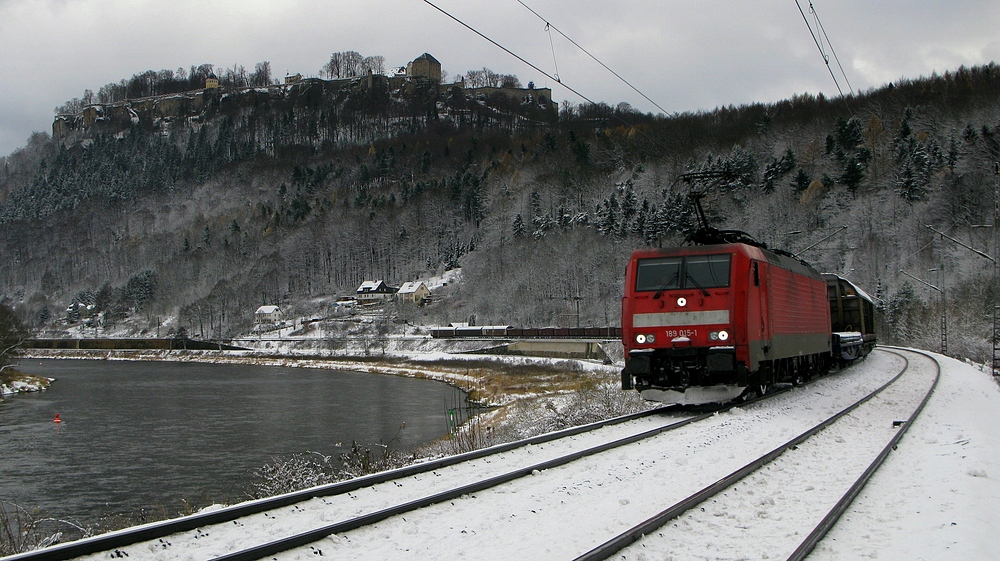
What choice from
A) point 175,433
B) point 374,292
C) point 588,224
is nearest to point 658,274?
point 175,433

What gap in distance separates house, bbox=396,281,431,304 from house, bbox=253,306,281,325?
2261 centimetres

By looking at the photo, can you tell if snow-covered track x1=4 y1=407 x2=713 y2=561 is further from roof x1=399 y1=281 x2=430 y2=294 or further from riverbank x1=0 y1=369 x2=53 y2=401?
roof x1=399 y1=281 x2=430 y2=294

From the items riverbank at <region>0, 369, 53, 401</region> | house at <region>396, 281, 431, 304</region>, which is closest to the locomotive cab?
riverbank at <region>0, 369, 53, 401</region>

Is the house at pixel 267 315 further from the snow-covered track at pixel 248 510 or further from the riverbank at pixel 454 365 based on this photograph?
the snow-covered track at pixel 248 510

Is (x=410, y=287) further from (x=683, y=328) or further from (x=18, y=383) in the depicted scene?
(x=683, y=328)

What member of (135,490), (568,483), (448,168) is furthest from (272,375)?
(448,168)

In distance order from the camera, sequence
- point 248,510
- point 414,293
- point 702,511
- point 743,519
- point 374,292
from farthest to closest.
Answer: point 374,292
point 414,293
point 702,511
point 743,519
point 248,510

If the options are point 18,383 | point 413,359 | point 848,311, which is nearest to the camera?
point 848,311

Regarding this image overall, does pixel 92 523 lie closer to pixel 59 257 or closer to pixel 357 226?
pixel 357 226

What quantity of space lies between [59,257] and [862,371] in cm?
21217

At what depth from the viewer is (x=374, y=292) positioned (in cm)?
14238

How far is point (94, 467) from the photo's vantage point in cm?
2466

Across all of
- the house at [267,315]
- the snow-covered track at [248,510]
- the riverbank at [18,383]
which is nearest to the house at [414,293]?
the house at [267,315]

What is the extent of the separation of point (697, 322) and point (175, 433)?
976 inches
